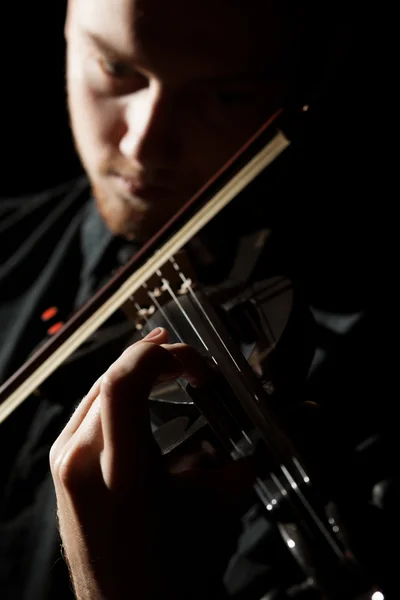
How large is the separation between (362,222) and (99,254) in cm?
56

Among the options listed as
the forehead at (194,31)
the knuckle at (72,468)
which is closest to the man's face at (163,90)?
the forehead at (194,31)

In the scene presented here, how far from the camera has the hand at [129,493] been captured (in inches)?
18.8

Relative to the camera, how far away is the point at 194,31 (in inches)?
32.1

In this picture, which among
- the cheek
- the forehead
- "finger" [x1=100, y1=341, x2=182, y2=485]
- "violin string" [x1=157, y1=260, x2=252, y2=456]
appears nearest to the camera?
"finger" [x1=100, y1=341, x2=182, y2=485]

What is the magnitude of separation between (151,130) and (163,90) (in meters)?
0.06

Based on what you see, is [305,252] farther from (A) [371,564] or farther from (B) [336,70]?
(A) [371,564]

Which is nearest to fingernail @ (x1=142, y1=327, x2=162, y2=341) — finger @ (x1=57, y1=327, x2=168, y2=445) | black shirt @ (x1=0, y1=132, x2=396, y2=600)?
finger @ (x1=57, y1=327, x2=168, y2=445)

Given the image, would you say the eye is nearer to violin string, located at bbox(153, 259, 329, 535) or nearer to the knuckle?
violin string, located at bbox(153, 259, 329, 535)

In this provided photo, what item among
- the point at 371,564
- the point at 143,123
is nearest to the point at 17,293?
the point at 143,123

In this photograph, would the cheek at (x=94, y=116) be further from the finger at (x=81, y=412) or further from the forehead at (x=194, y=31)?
the finger at (x=81, y=412)

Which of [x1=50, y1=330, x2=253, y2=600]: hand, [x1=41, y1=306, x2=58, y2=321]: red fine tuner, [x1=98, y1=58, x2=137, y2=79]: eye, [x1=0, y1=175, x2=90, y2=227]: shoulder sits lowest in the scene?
[x1=50, y1=330, x2=253, y2=600]: hand

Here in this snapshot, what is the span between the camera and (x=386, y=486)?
0.70 m

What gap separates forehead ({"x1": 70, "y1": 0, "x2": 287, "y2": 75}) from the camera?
0.81m

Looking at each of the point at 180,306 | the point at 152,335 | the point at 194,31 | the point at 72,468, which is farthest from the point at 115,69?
the point at 72,468
